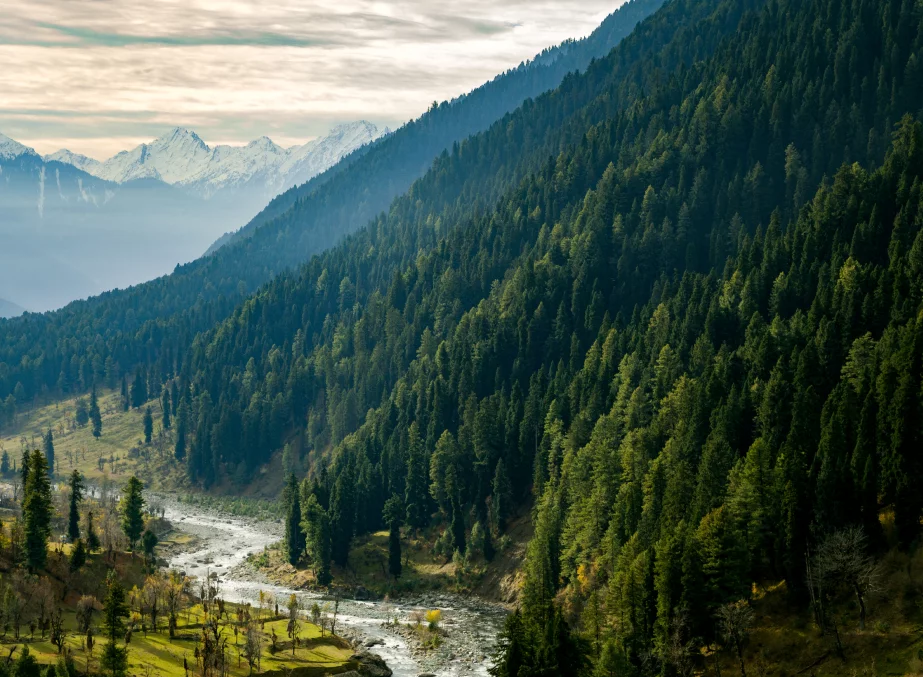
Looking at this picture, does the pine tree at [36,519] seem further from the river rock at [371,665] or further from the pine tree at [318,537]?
the pine tree at [318,537]

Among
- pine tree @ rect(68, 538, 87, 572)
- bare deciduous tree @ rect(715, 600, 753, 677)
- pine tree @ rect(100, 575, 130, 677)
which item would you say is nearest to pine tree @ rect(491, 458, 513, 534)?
pine tree @ rect(68, 538, 87, 572)

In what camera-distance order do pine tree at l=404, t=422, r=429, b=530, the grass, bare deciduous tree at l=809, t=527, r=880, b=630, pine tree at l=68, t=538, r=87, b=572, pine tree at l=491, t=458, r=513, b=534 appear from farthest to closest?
pine tree at l=404, t=422, r=429, b=530 < pine tree at l=491, t=458, r=513, b=534 < pine tree at l=68, t=538, r=87, b=572 < the grass < bare deciduous tree at l=809, t=527, r=880, b=630

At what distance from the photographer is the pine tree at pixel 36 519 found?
129 meters

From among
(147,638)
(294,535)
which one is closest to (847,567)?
(147,638)

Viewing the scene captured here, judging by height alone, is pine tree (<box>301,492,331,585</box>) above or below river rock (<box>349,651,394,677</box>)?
above

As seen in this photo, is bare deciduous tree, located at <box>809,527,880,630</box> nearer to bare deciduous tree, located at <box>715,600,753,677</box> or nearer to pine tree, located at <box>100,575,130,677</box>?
bare deciduous tree, located at <box>715,600,753,677</box>

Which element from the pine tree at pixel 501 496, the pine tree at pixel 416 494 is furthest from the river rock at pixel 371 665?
the pine tree at pixel 416 494

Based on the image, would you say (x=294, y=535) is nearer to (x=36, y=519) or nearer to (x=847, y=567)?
(x=36, y=519)

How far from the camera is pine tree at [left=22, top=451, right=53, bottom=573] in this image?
129 meters

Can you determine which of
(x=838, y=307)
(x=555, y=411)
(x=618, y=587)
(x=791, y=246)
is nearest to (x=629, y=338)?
(x=555, y=411)

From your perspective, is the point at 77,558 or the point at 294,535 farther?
the point at 294,535

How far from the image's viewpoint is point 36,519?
129 metres

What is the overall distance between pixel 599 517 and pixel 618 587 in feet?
99.9

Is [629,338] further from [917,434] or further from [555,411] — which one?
[917,434]
